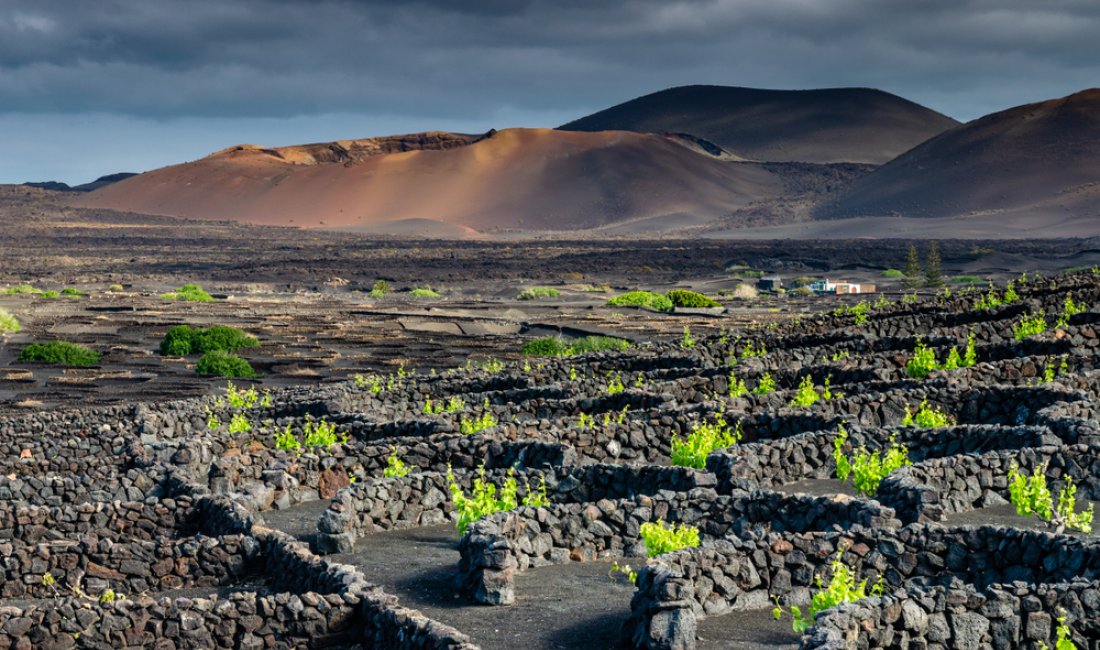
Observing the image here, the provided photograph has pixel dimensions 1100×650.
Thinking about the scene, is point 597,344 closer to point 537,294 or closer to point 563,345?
point 563,345

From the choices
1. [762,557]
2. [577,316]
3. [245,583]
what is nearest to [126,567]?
[245,583]

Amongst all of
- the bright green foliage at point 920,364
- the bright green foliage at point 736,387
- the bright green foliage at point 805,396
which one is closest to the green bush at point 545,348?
the bright green foliage at point 736,387

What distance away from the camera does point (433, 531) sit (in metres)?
18.3

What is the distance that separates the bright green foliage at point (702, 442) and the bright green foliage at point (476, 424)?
3.62m

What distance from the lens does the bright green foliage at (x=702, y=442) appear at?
20.9 m

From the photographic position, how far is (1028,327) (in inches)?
1256

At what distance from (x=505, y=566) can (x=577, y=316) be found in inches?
2042

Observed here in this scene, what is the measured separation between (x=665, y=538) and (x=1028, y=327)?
783 inches

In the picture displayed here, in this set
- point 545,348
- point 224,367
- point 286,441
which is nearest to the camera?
point 286,441

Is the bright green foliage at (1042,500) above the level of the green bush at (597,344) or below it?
above

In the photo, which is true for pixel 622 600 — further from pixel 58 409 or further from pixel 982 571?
pixel 58 409

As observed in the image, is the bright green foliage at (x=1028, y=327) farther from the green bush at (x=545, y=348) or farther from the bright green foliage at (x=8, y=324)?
the bright green foliage at (x=8, y=324)

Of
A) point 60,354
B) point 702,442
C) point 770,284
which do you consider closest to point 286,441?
point 702,442

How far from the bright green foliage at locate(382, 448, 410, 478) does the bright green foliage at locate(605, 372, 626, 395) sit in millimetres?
6618
